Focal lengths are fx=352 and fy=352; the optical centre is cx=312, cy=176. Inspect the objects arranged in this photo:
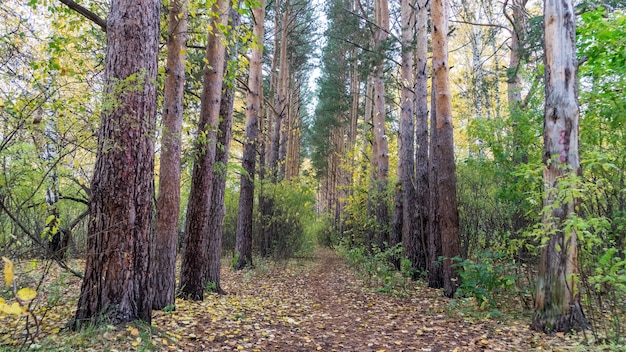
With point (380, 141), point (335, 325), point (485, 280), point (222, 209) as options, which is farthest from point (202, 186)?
point (380, 141)

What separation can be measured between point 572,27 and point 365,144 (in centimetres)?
1245

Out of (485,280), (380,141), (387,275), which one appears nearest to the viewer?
(485,280)

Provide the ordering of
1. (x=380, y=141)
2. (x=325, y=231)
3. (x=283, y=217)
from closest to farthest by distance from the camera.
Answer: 1. (x=380, y=141)
2. (x=283, y=217)
3. (x=325, y=231)

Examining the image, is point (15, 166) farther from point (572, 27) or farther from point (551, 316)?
point (572, 27)

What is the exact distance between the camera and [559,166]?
3.83 meters

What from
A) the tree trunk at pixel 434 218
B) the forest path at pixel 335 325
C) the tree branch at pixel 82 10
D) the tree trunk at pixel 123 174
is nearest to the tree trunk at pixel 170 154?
the forest path at pixel 335 325

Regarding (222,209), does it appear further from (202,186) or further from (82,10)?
(82,10)

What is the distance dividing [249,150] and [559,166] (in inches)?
291

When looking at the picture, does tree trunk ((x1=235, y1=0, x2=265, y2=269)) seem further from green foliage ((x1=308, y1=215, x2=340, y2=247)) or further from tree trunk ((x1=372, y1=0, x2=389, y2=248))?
green foliage ((x1=308, y1=215, x2=340, y2=247))

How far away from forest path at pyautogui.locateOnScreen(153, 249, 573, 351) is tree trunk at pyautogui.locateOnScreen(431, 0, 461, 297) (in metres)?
0.78

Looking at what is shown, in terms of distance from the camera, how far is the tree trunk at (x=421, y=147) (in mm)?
7852

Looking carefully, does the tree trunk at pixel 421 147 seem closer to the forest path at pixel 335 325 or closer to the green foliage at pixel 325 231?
the forest path at pixel 335 325

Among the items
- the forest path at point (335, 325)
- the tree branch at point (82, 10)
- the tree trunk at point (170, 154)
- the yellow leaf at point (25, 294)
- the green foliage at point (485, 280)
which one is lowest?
the forest path at point (335, 325)

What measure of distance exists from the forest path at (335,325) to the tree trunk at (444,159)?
781 millimetres
